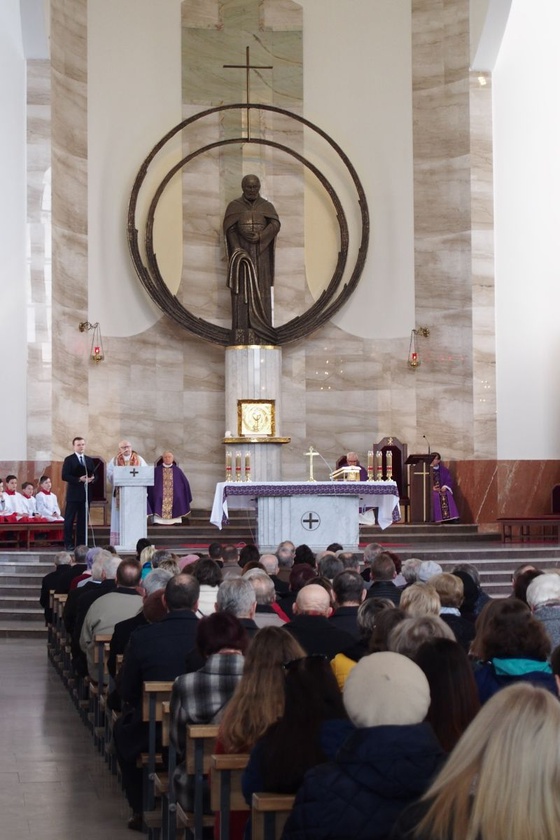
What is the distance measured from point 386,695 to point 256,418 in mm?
15153

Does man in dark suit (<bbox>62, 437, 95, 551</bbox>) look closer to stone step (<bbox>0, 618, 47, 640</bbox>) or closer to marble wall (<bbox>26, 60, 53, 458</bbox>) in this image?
stone step (<bbox>0, 618, 47, 640</bbox>)

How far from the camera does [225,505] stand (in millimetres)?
13906

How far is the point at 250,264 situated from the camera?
18.1 metres

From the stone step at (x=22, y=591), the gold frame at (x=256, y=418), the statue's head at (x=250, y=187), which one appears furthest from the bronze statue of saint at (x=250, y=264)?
the stone step at (x=22, y=591)

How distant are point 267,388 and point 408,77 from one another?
5.24m

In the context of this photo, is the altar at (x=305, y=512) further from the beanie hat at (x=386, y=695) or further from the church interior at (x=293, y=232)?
the beanie hat at (x=386, y=695)

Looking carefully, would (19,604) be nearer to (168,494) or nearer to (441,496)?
(168,494)

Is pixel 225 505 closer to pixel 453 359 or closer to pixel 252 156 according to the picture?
pixel 453 359

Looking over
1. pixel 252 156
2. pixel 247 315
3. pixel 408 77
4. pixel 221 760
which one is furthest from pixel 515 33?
pixel 221 760

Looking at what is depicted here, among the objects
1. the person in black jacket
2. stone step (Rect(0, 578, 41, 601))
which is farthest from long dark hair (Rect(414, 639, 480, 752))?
stone step (Rect(0, 578, 41, 601))

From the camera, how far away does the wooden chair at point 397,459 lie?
1762cm

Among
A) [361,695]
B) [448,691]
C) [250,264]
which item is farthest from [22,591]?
[361,695]

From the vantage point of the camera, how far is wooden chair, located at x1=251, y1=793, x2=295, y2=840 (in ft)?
11.2

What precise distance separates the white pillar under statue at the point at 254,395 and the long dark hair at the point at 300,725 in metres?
14.1
